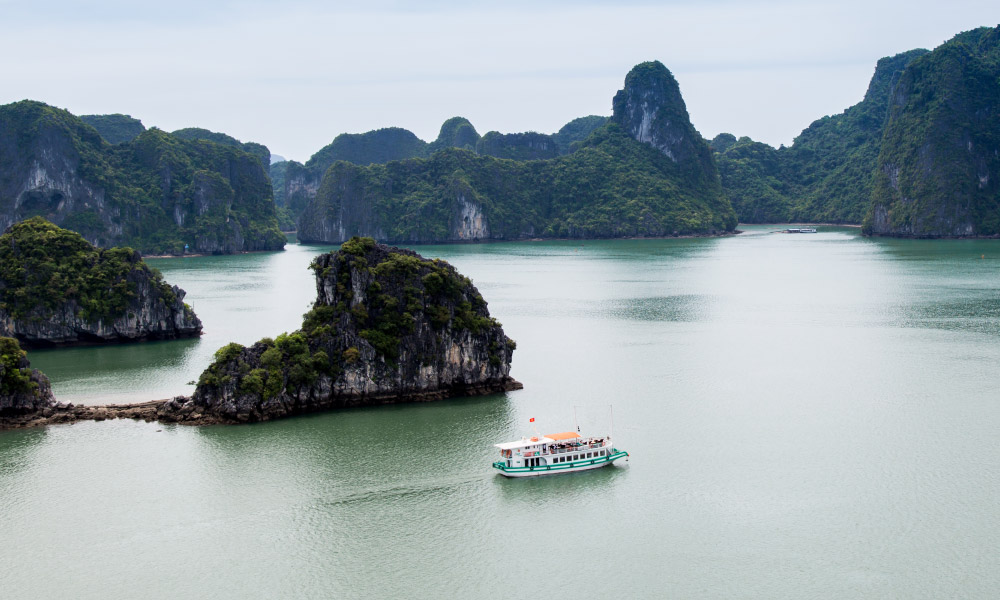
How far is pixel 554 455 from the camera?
97.9 feet

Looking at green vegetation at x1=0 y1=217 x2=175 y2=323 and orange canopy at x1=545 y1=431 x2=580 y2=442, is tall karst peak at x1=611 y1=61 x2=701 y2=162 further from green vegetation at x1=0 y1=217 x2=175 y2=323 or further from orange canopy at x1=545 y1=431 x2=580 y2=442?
orange canopy at x1=545 y1=431 x2=580 y2=442

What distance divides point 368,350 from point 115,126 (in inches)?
6529

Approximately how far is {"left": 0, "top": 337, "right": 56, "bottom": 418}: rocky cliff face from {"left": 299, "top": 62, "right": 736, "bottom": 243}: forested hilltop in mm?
129954

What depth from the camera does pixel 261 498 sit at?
27.7m

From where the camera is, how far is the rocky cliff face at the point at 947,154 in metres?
131

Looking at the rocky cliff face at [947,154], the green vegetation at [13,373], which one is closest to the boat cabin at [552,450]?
the green vegetation at [13,373]

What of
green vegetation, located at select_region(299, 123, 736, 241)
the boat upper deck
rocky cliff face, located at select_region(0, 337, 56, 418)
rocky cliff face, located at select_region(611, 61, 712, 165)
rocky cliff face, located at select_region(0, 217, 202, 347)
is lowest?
the boat upper deck

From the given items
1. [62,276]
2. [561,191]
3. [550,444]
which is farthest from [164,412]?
[561,191]

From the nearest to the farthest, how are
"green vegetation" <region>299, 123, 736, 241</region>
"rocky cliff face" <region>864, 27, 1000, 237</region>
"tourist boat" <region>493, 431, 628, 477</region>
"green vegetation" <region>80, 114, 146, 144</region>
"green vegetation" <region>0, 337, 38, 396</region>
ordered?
"tourist boat" <region>493, 431, 628, 477</region>, "green vegetation" <region>0, 337, 38, 396</region>, "rocky cliff face" <region>864, 27, 1000, 237</region>, "green vegetation" <region>299, 123, 736, 241</region>, "green vegetation" <region>80, 114, 146, 144</region>

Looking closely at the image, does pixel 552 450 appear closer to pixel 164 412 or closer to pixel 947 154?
pixel 164 412

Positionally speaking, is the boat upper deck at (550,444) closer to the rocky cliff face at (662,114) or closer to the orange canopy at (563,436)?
the orange canopy at (563,436)

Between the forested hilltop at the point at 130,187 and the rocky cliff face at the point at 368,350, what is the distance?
332ft

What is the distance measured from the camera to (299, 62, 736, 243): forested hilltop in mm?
167000

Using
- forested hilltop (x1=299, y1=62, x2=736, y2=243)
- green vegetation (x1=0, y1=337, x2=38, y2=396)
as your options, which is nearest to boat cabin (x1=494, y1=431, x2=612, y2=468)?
green vegetation (x1=0, y1=337, x2=38, y2=396)
